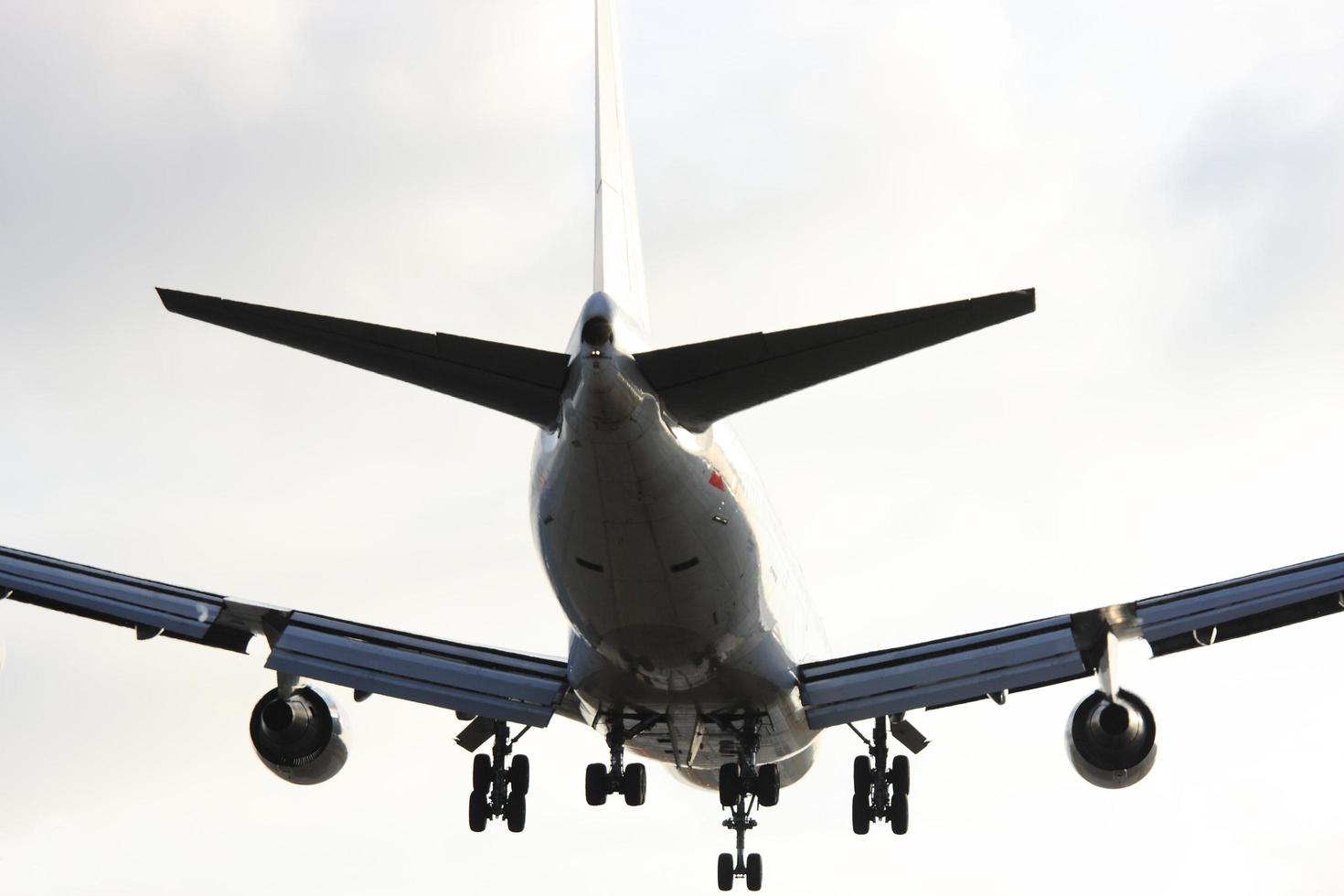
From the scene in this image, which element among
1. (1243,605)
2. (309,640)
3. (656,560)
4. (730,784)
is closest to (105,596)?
(309,640)

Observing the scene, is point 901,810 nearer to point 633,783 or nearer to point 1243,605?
point 633,783

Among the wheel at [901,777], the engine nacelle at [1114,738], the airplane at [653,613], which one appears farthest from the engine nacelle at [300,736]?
the engine nacelle at [1114,738]

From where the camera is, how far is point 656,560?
48.2ft

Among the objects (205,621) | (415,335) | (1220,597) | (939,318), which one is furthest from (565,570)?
A: (1220,597)

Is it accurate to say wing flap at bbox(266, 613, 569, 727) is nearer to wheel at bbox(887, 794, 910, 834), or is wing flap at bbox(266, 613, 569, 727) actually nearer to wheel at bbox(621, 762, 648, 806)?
wheel at bbox(621, 762, 648, 806)

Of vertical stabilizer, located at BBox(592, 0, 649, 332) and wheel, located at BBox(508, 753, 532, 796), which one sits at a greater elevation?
vertical stabilizer, located at BBox(592, 0, 649, 332)

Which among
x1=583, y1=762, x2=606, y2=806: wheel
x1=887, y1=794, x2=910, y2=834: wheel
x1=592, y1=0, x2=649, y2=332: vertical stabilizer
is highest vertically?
x1=592, y1=0, x2=649, y2=332: vertical stabilizer

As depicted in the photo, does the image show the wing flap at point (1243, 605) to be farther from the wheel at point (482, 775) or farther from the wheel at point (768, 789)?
the wheel at point (482, 775)

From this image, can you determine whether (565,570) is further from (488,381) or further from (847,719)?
(847,719)

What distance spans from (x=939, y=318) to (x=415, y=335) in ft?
14.4

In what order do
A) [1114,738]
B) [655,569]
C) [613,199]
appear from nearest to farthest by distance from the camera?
[655,569] < [1114,738] < [613,199]

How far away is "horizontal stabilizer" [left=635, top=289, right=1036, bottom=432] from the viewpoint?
12352 mm

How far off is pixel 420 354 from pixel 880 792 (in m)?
11.5

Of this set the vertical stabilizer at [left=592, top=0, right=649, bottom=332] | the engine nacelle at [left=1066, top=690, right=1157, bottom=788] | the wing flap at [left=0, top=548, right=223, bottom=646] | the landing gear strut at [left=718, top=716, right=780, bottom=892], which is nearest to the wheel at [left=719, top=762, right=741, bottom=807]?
the landing gear strut at [left=718, top=716, right=780, bottom=892]
